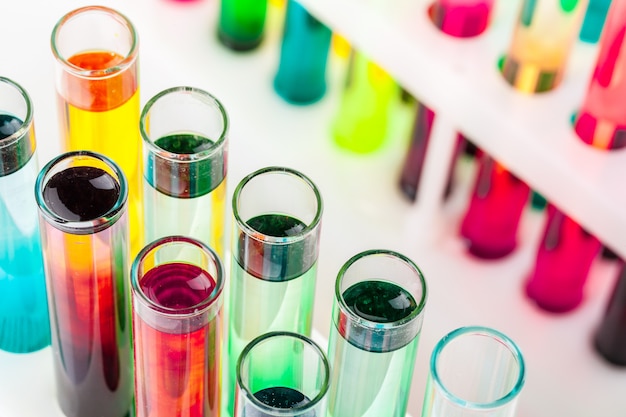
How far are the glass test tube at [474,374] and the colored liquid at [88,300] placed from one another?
0.24m

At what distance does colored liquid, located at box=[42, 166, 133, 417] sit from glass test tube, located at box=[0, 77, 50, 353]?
0.19ft

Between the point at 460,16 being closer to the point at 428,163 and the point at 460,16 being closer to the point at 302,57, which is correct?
the point at 428,163

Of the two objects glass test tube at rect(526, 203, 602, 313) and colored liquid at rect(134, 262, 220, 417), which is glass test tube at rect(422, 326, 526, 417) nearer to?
colored liquid at rect(134, 262, 220, 417)

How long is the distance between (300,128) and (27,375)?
512 millimetres

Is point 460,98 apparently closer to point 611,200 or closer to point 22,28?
point 611,200

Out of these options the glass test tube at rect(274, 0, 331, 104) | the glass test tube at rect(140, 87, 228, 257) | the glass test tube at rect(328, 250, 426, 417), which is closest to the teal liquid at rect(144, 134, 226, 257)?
the glass test tube at rect(140, 87, 228, 257)

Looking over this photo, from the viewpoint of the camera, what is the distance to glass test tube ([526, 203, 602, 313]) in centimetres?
125

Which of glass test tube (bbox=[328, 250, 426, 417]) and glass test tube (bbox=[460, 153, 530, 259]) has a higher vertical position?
glass test tube (bbox=[328, 250, 426, 417])

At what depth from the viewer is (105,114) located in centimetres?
91

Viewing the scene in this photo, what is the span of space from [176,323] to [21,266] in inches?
9.2

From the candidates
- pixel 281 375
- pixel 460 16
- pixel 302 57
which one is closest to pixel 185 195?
pixel 281 375

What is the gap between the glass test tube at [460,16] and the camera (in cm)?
113

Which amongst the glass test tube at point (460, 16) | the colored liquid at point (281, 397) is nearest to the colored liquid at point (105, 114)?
the colored liquid at point (281, 397)

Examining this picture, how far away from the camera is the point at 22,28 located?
1.41 metres
